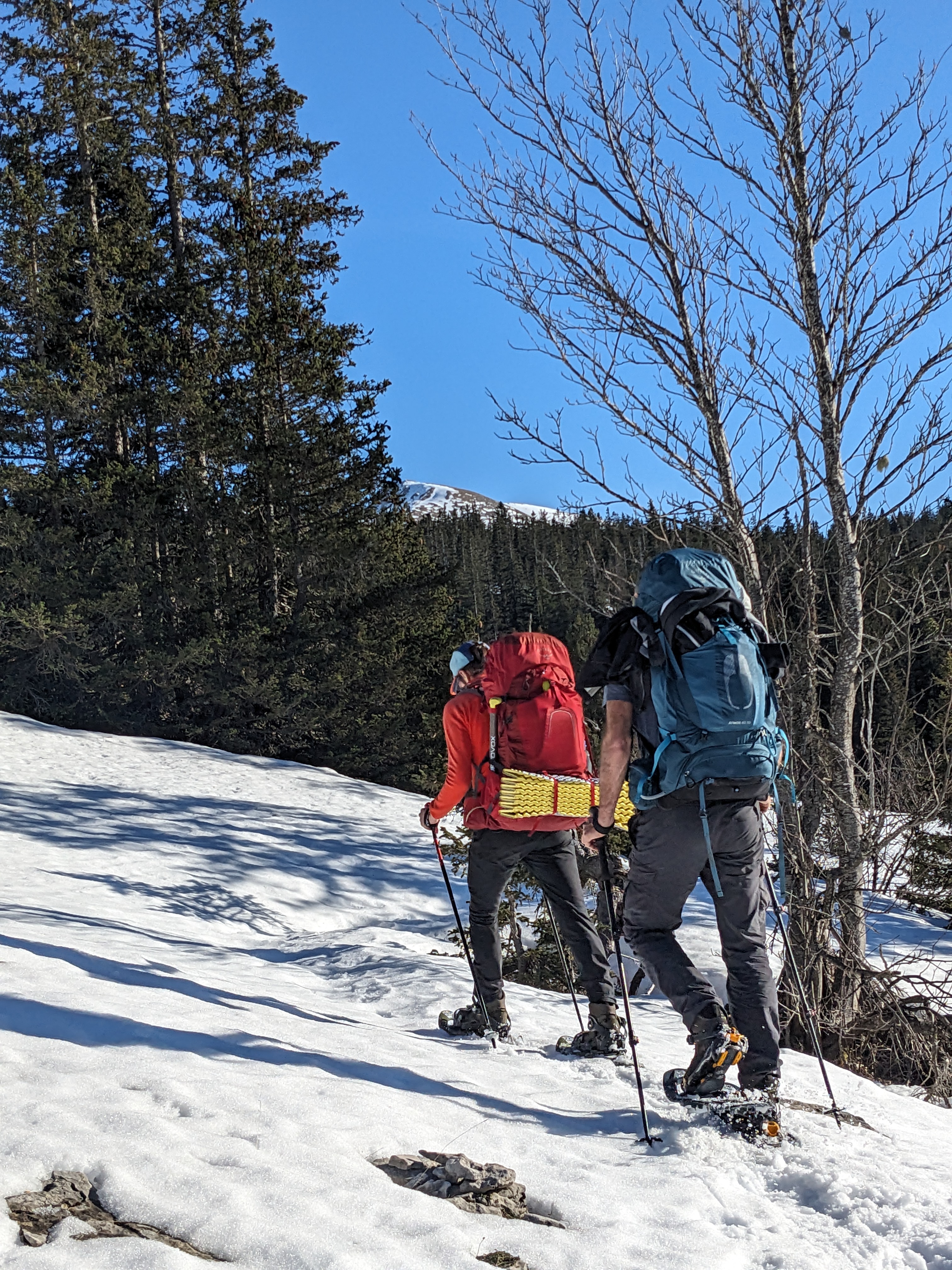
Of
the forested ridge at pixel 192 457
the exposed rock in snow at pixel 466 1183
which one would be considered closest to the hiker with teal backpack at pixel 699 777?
Answer: the exposed rock in snow at pixel 466 1183

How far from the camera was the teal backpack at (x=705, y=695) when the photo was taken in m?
2.85

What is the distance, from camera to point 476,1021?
4457 mm

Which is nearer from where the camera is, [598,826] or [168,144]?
[598,826]

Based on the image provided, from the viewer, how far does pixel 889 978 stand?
6.05 m

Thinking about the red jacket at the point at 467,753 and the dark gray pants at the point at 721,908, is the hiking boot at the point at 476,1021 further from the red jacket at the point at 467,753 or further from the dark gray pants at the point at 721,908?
the dark gray pants at the point at 721,908

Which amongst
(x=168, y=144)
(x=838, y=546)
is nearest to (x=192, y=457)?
(x=168, y=144)

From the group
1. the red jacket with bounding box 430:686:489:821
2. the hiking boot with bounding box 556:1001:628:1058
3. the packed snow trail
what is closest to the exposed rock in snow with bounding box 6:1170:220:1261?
the packed snow trail

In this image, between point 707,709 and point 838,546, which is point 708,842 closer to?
point 707,709

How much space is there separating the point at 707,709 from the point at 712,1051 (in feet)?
3.82

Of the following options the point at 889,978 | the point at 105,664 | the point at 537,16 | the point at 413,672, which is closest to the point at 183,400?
the point at 105,664

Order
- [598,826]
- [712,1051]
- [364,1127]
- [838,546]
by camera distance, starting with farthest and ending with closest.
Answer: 1. [838,546]
2. [598,826]
3. [712,1051]
4. [364,1127]

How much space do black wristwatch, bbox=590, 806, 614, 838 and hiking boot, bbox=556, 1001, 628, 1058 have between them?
1211 millimetres

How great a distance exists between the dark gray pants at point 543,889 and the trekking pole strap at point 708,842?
113 centimetres

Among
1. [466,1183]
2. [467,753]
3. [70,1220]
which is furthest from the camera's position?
[467,753]
